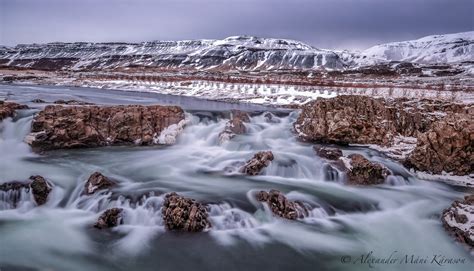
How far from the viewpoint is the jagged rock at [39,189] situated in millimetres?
11352

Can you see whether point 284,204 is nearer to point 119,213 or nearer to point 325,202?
point 325,202

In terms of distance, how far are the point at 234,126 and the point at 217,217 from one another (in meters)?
9.56

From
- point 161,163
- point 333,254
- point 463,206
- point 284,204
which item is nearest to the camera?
point 333,254

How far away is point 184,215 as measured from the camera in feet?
32.7

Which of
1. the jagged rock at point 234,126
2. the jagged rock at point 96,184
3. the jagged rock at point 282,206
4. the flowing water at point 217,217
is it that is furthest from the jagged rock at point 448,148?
the jagged rock at point 96,184

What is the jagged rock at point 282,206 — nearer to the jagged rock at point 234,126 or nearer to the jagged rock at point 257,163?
the jagged rock at point 257,163

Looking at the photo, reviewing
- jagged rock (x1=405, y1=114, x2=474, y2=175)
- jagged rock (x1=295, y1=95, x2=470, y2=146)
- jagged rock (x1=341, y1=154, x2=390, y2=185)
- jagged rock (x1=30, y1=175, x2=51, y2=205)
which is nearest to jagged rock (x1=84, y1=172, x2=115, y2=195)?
jagged rock (x1=30, y1=175, x2=51, y2=205)

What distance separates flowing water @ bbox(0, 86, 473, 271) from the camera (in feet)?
29.5

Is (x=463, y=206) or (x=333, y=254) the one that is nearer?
(x=333, y=254)

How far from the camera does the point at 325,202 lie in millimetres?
12031

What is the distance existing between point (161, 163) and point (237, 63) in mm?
147093

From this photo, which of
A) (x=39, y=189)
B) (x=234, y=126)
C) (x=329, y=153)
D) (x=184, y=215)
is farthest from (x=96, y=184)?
(x=234, y=126)

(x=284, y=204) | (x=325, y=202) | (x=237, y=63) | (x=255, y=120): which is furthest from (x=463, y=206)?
(x=237, y=63)

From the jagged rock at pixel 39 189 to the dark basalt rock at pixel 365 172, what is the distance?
970 centimetres
